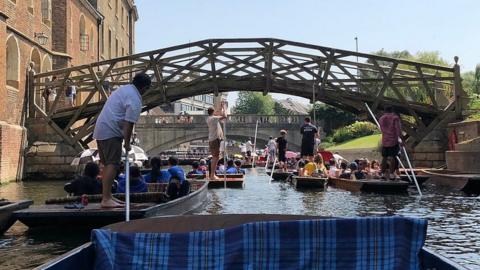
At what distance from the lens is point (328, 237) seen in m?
2.76

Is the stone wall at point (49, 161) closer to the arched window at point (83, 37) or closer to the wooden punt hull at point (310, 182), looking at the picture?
the arched window at point (83, 37)

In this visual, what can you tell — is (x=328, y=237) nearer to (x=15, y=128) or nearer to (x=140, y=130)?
(x=15, y=128)

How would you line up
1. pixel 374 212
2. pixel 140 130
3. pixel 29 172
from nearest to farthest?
pixel 374 212, pixel 29 172, pixel 140 130

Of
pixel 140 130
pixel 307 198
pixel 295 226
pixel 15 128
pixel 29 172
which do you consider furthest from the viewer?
pixel 140 130

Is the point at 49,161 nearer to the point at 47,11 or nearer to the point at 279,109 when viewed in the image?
the point at 47,11

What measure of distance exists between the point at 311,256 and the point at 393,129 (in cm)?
919

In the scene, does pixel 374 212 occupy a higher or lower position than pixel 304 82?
lower

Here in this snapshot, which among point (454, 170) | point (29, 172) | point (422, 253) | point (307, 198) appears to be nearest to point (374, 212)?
point (307, 198)

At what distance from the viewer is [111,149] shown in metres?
6.31

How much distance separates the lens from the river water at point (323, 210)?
5945 mm

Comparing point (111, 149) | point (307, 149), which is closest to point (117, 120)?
point (111, 149)

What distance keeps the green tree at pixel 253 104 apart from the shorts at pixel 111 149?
89.7 m

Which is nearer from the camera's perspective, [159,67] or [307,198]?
[307,198]

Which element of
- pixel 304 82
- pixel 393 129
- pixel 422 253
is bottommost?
pixel 422 253
